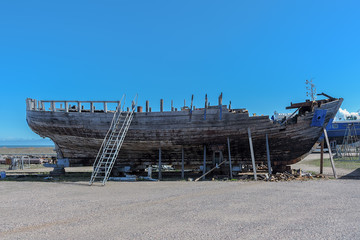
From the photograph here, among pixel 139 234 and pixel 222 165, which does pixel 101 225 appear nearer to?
pixel 139 234

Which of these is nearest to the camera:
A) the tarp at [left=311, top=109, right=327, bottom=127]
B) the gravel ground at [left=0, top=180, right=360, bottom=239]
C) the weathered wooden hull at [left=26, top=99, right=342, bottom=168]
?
the gravel ground at [left=0, top=180, right=360, bottom=239]

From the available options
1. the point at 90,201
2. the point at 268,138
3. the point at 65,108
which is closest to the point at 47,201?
the point at 90,201

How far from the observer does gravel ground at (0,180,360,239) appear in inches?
185

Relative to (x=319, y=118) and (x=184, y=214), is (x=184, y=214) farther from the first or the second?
(x=319, y=118)

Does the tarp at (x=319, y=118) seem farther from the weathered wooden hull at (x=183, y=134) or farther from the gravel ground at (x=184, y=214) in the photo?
the gravel ground at (x=184, y=214)

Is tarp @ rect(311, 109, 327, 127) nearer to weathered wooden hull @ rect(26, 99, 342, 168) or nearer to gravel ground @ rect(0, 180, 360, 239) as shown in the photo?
weathered wooden hull @ rect(26, 99, 342, 168)

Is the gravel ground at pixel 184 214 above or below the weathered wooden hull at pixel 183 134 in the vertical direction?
below

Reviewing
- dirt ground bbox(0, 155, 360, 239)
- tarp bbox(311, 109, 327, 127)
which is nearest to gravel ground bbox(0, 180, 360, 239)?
dirt ground bbox(0, 155, 360, 239)

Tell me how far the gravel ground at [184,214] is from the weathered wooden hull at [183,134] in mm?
4699

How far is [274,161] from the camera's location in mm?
14492

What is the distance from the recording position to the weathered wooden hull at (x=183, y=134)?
13312mm

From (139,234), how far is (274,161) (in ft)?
38.0

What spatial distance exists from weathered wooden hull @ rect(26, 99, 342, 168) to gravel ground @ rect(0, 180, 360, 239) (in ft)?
15.4

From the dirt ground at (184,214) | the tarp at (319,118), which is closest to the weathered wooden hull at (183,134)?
the tarp at (319,118)
